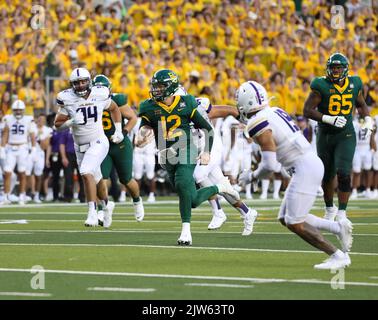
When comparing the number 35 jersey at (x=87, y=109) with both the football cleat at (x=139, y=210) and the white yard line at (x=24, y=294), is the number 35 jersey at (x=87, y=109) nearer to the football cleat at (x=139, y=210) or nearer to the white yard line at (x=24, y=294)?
the football cleat at (x=139, y=210)

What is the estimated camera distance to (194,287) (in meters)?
8.71

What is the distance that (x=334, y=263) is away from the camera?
9.73 meters

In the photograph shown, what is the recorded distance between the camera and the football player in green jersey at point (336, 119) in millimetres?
14164

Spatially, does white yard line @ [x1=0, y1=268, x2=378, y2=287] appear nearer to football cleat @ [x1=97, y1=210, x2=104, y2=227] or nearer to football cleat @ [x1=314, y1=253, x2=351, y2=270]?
football cleat @ [x1=314, y1=253, x2=351, y2=270]

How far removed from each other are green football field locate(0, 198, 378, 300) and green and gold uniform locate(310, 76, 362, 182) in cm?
87

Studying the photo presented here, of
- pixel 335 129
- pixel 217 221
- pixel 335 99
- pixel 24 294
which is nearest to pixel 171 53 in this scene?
pixel 217 221

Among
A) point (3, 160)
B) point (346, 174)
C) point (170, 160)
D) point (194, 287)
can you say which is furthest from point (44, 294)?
point (3, 160)

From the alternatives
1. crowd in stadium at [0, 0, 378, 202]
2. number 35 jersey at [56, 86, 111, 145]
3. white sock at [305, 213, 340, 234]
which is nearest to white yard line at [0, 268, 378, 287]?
white sock at [305, 213, 340, 234]

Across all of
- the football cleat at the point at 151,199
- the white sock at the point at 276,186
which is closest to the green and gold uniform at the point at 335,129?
the football cleat at the point at 151,199

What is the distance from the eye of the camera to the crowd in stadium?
2372cm

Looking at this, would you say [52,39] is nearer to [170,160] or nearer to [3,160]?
[3,160]

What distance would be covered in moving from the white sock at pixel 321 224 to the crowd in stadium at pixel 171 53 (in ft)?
40.3
